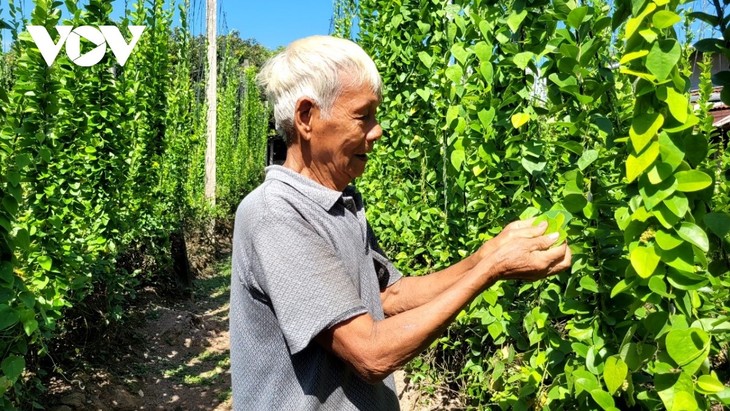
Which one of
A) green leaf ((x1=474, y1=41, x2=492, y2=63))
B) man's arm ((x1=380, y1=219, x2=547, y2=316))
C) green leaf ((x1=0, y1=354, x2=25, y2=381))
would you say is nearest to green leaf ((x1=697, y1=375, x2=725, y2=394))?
man's arm ((x1=380, y1=219, x2=547, y2=316))

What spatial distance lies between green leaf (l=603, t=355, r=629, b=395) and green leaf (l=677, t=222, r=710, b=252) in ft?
0.93

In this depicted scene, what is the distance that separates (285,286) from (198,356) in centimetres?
452

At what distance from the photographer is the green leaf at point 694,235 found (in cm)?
106

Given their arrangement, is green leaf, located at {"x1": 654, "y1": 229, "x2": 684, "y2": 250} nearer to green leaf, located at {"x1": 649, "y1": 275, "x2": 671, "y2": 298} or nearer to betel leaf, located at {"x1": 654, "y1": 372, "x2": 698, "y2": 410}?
green leaf, located at {"x1": 649, "y1": 275, "x2": 671, "y2": 298}

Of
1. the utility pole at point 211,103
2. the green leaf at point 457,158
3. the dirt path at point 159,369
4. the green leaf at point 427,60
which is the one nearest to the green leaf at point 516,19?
the green leaf at point 457,158

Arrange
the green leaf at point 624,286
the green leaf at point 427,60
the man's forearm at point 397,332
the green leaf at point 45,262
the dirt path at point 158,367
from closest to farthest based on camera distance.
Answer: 1. the green leaf at point 624,286
2. the man's forearm at point 397,332
3. the green leaf at point 427,60
4. the green leaf at point 45,262
5. the dirt path at point 158,367

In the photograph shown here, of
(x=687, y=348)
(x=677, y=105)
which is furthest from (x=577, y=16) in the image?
(x=687, y=348)

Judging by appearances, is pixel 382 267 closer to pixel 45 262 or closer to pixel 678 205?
pixel 678 205

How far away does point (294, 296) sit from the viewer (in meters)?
1.36

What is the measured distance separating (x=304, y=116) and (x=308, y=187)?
0.18m

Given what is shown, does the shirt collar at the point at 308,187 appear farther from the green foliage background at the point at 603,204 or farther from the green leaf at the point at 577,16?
the green leaf at the point at 577,16

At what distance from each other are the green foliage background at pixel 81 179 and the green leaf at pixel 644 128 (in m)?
1.81

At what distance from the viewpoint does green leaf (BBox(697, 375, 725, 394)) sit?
1.07 metres

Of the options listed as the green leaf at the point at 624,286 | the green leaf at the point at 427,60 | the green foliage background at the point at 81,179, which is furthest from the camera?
the green leaf at the point at 427,60
